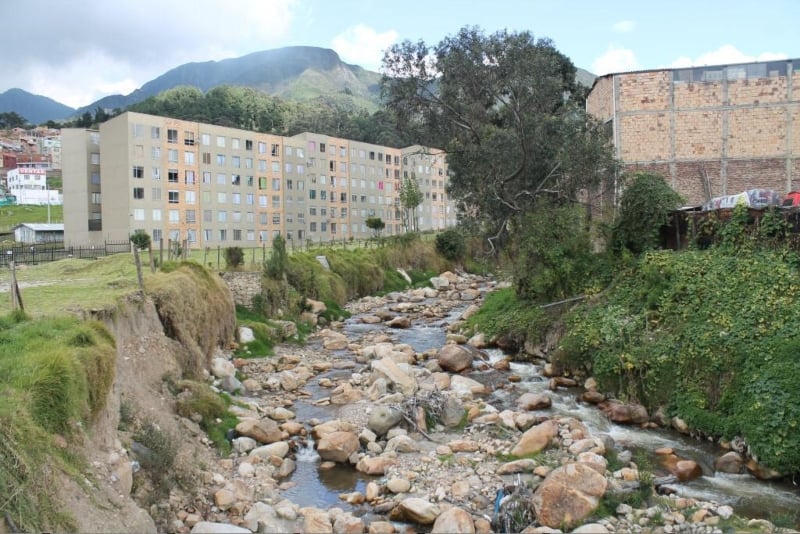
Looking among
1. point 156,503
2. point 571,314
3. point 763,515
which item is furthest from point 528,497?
point 571,314

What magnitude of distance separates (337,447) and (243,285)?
1493 centimetres

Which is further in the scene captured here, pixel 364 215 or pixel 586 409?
pixel 364 215

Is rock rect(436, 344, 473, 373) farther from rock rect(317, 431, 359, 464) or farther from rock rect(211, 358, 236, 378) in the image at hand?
rock rect(317, 431, 359, 464)

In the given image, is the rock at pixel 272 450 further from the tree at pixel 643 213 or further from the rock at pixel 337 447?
the tree at pixel 643 213

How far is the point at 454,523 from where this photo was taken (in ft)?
31.7

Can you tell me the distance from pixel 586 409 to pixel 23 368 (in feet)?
42.3

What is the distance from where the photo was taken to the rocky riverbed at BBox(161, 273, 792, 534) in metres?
10.0

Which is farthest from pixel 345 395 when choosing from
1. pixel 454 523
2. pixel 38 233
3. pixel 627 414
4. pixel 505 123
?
pixel 38 233

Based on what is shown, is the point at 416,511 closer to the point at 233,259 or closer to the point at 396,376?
the point at 396,376

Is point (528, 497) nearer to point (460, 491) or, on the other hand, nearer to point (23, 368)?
point (460, 491)

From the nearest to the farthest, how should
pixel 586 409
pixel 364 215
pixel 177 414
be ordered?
pixel 177 414 → pixel 586 409 → pixel 364 215

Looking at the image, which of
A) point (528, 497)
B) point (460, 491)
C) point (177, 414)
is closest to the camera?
point (528, 497)

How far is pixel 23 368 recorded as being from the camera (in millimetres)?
8602

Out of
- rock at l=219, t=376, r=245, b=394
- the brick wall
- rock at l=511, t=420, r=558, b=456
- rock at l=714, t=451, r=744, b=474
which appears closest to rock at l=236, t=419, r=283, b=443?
rock at l=219, t=376, r=245, b=394
